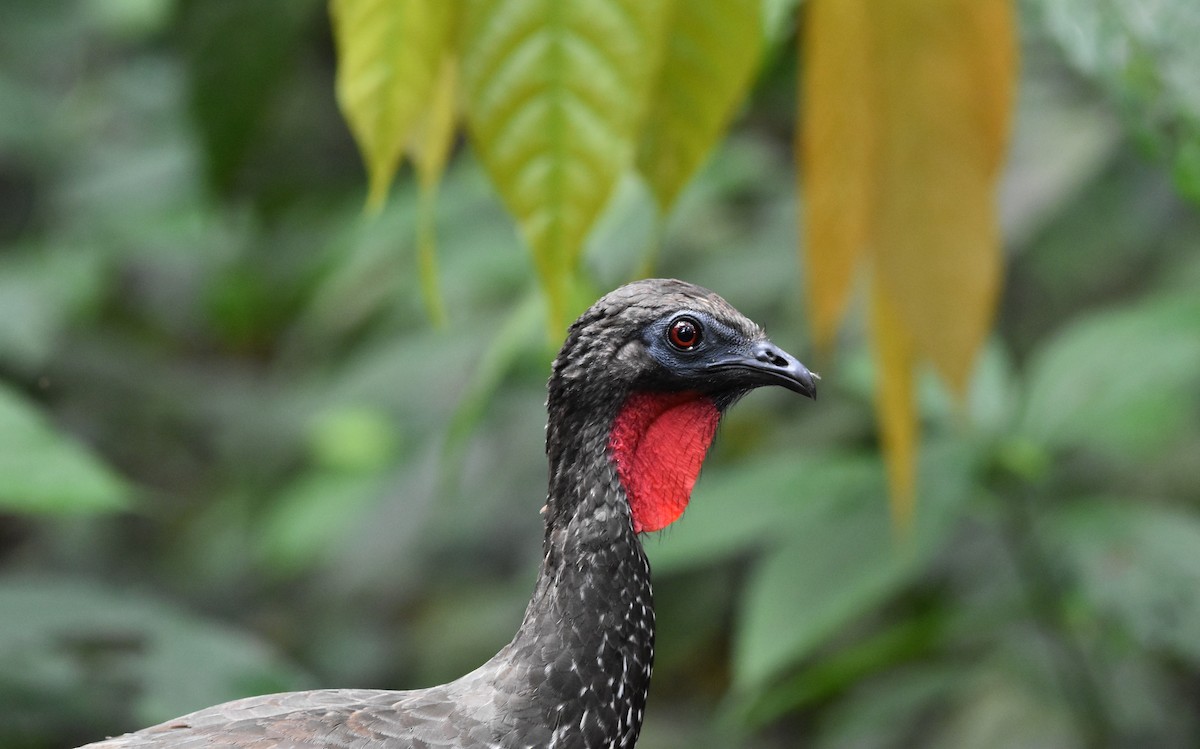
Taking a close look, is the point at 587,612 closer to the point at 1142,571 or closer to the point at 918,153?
the point at 918,153

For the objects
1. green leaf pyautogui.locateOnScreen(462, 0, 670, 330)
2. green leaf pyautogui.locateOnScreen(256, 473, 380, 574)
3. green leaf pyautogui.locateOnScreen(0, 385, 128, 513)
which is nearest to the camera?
green leaf pyautogui.locateOnScreen(462, 0, 670, 330)

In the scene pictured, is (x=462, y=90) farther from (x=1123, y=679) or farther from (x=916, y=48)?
(x=1123, y=679)

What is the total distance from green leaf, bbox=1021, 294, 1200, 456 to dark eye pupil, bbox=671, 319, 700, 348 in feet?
5.05

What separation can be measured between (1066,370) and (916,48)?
79.3 inches

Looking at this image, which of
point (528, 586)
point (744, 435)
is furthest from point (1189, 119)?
point (744, 435)

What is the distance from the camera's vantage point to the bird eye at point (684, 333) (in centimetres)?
200

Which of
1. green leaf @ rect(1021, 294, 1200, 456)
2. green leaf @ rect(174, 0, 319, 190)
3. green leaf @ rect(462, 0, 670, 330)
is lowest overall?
green leaf @ rect(462, 0, 670, 330)

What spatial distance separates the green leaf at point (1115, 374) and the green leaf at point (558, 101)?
2.03 m

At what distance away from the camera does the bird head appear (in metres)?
1.99

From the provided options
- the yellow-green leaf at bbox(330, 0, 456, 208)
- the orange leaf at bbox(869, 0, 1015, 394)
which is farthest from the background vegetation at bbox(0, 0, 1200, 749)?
the yellow-green leaf at bbox(330, 0, 456, 208)

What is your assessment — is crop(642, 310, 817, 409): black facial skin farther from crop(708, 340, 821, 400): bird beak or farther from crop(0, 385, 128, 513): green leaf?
crop(0, 385, 128, 513): green leaf

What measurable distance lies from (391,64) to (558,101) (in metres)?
0.18

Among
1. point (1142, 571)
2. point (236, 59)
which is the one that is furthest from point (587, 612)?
point (1142, 571)

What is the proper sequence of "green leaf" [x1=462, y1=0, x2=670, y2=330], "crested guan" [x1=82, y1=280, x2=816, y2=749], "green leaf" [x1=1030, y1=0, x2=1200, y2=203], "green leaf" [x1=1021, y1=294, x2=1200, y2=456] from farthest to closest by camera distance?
"green leaf" [x1=1021, y1=294, x2=1200, y2=456] < "crested guan" [x1=82, y1=280, x2=816, y2=749] < "green leaf" [x1=1030, y1=0, x2=1200, y2=203] < "green leaf" [x1=462, y1=0, x2=670, y2=330]
